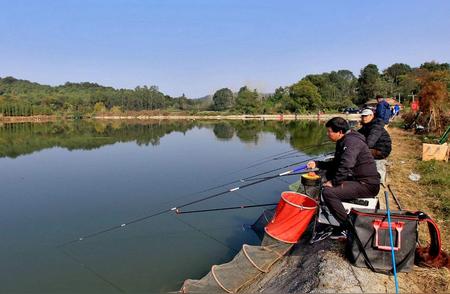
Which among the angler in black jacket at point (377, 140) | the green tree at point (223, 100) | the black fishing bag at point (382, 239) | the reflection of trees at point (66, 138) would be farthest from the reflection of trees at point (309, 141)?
the green tree at point (223, 100)

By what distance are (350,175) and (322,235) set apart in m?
0.86

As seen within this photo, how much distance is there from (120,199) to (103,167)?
Answer: 21.0ft

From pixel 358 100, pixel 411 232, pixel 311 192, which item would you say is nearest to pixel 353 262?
pixel 411 232

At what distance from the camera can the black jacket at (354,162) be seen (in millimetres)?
3840

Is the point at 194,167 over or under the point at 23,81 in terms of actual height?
under

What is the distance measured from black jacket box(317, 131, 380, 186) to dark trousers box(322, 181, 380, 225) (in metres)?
0.06

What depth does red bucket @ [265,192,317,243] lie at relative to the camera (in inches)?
169

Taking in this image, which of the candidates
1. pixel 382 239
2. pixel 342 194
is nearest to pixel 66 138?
pixel 342 194

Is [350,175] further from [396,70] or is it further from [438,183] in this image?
[396,70]

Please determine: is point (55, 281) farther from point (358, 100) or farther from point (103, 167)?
point (358, 100)

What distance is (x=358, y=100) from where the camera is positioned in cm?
6550

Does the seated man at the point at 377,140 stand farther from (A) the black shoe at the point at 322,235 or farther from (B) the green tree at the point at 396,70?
(B) the green tree at the point at 396,70

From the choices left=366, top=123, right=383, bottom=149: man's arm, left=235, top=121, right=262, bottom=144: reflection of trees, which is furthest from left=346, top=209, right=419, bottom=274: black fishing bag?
left=235, top=121, right=262, bottom=144: reflection of trees

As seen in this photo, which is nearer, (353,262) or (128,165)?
(353,262)
